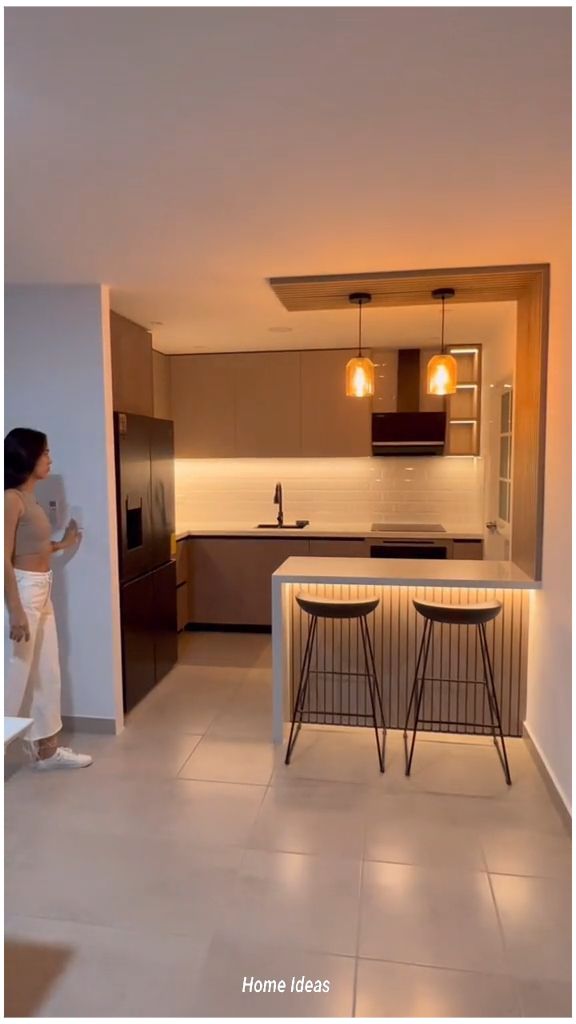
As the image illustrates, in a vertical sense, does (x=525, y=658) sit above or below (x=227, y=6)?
below

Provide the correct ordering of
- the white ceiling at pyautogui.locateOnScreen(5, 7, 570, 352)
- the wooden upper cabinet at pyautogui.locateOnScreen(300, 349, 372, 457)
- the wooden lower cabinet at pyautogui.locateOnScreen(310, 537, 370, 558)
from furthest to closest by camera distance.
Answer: the wooden upper cabinet at pyautogui.locateOnScreen(300, 349, 372, 457) → the wooden lower cabinet at pyautogui.locateOnScreen(310, 537, 370, 558) → the white ceiling at pyautogui.locateOnScreen(5, 7, 570, 352)

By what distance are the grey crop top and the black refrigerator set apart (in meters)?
0.61

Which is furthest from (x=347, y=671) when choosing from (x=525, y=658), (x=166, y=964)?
(x=166, y=964)

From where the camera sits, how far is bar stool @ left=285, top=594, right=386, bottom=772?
3.02m

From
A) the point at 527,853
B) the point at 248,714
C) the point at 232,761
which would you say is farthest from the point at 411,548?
the point at 527,853

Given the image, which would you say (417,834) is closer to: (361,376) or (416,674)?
(416,674)

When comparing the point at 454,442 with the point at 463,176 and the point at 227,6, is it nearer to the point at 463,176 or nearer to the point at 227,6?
the point at 463,176

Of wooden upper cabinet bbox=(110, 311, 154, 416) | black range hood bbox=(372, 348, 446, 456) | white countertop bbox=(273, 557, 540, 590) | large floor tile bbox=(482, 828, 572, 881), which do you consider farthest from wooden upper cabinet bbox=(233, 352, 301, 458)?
large floor tile bbox=(482, 828, 572, 881)

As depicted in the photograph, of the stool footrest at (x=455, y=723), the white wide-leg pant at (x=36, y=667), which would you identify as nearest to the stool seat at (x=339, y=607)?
the stool footrest at (x=455, y=723)

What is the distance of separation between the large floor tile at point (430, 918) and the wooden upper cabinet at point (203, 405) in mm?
3828

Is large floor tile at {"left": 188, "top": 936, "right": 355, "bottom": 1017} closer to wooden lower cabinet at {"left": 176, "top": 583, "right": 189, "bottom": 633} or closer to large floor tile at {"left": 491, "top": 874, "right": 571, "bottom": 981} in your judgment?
large floor tile at {"left": 491, "top": 874, "right": 571, "bottom": 981}

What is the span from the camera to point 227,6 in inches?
49.0

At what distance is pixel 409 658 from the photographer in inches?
136

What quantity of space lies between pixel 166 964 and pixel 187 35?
253 centimetres
